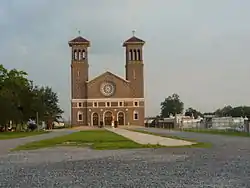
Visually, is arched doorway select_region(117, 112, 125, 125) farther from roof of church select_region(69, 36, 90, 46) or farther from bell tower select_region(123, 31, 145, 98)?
roof of church select_region(69, 36, 90, 46)

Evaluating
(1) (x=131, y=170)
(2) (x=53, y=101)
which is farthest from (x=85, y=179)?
(2) (x=53, y=101)

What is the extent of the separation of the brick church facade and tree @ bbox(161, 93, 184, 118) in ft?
184

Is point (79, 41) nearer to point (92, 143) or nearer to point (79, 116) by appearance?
point (79, 116)

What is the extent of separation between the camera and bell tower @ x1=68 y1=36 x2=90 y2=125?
13450 cm

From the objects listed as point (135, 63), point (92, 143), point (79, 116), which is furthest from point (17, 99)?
point (135, 63)

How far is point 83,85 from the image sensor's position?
13538 centimetres

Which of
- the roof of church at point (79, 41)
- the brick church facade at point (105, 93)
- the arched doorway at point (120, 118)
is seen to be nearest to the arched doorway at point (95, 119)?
the brick church facade at point (105, 93)

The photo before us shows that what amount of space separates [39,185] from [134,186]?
2049 millimetres

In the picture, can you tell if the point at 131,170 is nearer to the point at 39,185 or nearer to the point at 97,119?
the point at 39,185

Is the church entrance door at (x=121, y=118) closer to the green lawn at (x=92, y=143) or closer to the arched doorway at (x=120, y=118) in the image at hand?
the arched doorway at (x=120, y=118)

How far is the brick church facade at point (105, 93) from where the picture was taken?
13325cm

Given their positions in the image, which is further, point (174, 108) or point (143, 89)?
point (174, 108)

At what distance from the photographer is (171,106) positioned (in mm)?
192875

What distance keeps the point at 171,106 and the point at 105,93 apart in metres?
63.4
